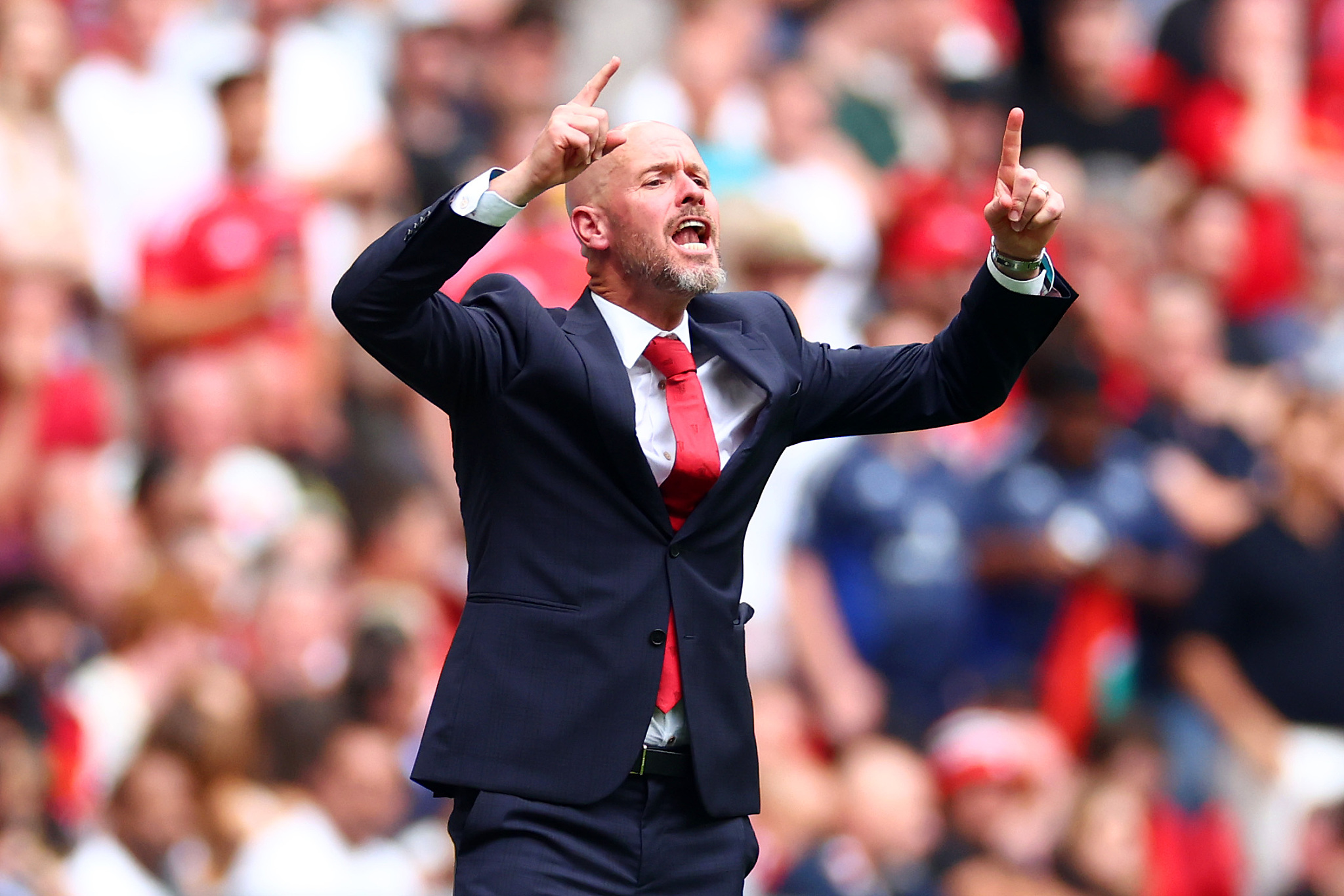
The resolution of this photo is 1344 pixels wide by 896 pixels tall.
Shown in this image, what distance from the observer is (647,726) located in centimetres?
311

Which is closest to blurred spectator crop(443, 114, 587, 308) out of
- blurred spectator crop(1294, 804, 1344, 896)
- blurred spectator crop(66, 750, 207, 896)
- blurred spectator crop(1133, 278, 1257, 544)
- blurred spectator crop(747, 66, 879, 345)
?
blurred spectator crop(747, 66, 879, 345)

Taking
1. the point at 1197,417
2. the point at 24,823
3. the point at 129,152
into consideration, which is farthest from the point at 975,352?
the point at 129,152

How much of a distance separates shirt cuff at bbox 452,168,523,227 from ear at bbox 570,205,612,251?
0.39 meters

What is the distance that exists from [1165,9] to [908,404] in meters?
6.23

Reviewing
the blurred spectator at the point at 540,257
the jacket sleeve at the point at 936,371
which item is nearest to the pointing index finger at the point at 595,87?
the jacket sleeve at the point at 936,371

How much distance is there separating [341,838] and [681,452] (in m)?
3.27

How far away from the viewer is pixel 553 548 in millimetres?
3125

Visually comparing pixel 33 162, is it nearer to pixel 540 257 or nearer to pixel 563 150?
pixel 540 257

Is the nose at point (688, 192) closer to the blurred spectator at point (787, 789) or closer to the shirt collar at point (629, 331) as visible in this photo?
the shirt collar at point (629, 331)

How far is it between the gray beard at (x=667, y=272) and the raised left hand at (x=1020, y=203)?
481 mm

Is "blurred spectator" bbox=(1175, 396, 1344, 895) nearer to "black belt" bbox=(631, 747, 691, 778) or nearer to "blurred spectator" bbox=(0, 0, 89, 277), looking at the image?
"black belt" bbox=(631, 747, 691, 778)

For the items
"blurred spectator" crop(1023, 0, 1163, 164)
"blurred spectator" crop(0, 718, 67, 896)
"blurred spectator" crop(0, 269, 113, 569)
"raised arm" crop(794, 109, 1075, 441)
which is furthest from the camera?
"blurred spectator" crop(1023, 0, 1163, 164)

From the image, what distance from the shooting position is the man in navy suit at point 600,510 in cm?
301

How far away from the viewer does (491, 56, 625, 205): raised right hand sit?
292cm
